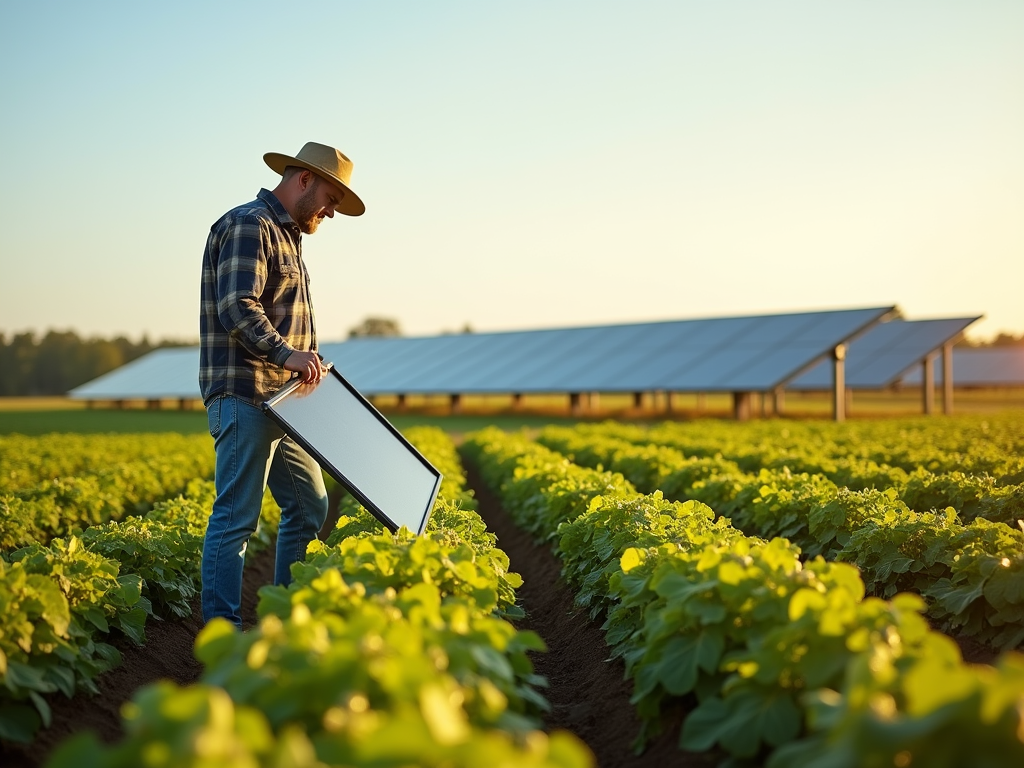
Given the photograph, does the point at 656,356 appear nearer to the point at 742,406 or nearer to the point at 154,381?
the point at 742,406

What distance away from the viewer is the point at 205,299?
456cm

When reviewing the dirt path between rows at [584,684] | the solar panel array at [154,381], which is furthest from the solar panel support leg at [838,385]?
the solar panel array at [154,381]

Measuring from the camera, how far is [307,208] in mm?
4785

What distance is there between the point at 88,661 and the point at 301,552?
1498 mm

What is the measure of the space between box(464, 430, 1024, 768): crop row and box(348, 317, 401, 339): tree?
139 metres

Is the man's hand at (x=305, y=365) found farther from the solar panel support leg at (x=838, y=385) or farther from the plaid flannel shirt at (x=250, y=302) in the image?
the solar panel support leg at (x=838, y=385)

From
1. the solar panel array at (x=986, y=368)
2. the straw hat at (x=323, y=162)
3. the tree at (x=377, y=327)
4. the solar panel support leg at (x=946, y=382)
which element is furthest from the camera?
the tree at (x=377, y=327)

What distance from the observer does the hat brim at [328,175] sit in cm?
465

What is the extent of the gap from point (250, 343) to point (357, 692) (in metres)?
2.73

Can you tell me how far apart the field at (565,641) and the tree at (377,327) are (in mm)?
135624

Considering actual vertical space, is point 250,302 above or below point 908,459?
above

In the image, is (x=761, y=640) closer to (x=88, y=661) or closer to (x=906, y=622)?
(x=906, y=622)

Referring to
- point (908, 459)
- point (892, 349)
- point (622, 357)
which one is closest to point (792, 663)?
point (908, 459)

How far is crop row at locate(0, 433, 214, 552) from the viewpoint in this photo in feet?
24.8
